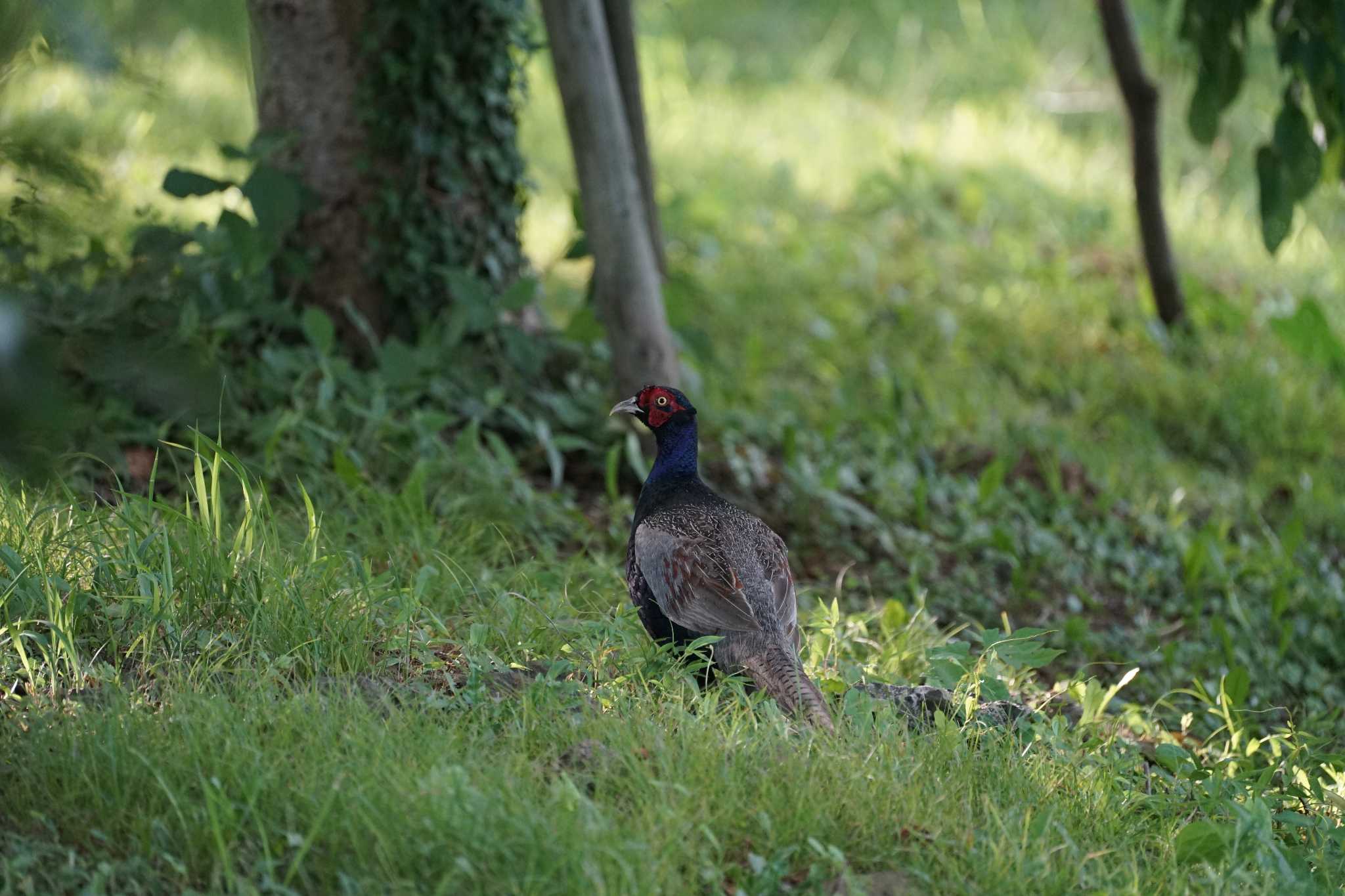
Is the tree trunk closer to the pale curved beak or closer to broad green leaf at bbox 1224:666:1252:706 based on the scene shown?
the pale curved beak

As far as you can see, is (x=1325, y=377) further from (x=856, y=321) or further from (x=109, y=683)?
(x=109, y=683)

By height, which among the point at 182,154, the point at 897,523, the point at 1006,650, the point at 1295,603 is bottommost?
the point at 1295,603

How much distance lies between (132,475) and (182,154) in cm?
348

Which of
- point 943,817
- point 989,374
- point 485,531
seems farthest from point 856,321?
point 943,817

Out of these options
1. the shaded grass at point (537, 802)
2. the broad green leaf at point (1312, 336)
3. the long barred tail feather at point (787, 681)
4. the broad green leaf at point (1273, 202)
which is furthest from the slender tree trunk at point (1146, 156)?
the shaded grass at point (537, 802)

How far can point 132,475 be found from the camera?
13.7 feet

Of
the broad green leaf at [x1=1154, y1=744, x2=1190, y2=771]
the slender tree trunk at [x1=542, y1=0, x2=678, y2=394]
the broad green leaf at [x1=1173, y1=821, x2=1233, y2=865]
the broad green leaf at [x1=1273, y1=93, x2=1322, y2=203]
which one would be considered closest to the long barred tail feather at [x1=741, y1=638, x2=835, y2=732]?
the broad green leaf at [x1=1173, y1=821, x2=1233, y2=865]

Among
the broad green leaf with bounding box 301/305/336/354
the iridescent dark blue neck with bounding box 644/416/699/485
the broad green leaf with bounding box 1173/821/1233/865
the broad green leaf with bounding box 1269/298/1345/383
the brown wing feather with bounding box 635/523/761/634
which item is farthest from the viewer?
the broad green leaf with bounding box 1269/298/1345/383

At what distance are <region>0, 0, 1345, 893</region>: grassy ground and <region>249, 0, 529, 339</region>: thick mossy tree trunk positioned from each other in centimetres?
51

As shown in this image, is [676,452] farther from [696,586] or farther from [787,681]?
[787,681]

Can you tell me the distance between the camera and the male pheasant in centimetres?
314

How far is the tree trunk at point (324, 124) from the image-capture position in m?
4.88

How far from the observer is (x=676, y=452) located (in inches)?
152

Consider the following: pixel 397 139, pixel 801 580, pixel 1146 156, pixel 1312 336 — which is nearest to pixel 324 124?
pixel 397 139
